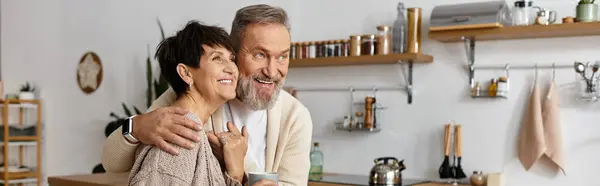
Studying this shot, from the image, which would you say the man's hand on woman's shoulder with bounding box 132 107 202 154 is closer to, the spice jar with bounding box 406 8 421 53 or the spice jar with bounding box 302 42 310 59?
the spice jar with bounding box 406 8 421 53

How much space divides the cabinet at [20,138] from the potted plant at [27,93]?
0.17ft

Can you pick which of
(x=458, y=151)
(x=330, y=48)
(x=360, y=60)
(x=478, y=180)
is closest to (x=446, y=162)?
(x=458, y=151)

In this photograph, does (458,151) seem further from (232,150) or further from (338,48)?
(232,150)

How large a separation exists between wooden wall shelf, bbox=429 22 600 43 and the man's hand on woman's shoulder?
8.18 feet

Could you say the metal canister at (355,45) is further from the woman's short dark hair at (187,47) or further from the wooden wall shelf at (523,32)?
the woman's short dark hair at (187,47)

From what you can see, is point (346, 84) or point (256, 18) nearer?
point (256, 18)

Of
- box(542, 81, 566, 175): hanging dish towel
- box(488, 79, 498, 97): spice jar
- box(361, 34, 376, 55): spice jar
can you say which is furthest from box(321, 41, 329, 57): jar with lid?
box(542, 81, 566, 175): hanging dish towel

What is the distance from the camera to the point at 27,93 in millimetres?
6340

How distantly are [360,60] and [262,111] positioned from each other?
7.38 feet

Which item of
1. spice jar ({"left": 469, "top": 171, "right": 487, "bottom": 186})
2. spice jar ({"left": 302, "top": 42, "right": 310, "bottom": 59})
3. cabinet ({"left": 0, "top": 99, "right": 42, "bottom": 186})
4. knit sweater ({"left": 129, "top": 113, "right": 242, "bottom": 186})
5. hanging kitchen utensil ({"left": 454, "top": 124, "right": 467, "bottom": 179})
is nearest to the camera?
knit sweater ({"left": 129, "top": 113, "right": 242, "bottom": 186})

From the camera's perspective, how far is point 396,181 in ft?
12.8

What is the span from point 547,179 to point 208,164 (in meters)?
2.68

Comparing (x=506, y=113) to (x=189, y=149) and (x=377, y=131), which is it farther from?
(x=189, y=149)

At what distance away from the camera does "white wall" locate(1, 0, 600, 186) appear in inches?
150
